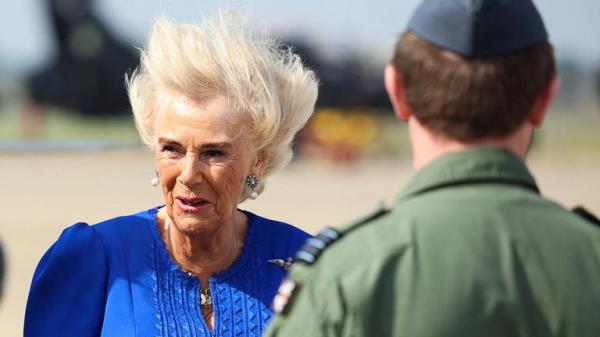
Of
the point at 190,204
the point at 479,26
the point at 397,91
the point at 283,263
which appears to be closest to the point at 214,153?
the point at 190,204

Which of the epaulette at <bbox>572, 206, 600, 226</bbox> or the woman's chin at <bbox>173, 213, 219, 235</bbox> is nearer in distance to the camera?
the epaulette at <bbox>572, 206, 600, 226</bbox>

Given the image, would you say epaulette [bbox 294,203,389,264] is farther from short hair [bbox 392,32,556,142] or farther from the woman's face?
the woman's face

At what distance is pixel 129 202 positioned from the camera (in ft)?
49.8

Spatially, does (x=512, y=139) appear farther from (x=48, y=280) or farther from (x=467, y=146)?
(x=48, y=280)

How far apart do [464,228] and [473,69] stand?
243mm

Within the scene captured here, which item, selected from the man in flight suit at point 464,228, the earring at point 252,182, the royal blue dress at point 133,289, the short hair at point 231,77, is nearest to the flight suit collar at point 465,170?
the man in flight suit at point 464,228

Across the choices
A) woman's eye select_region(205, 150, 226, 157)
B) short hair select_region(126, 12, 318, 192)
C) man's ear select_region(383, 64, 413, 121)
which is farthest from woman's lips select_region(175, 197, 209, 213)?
man's ear select_region(383, 64, 413, 121)

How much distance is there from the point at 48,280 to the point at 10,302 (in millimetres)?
5347

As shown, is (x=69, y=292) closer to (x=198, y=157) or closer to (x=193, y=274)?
(x=193, y=274)

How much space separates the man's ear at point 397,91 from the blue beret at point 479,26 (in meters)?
0.08

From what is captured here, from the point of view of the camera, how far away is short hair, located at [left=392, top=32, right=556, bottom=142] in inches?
73.9

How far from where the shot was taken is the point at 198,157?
3586mm

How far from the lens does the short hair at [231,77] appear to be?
361 centimetres

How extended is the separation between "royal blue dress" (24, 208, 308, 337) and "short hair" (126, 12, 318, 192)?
310 mm
